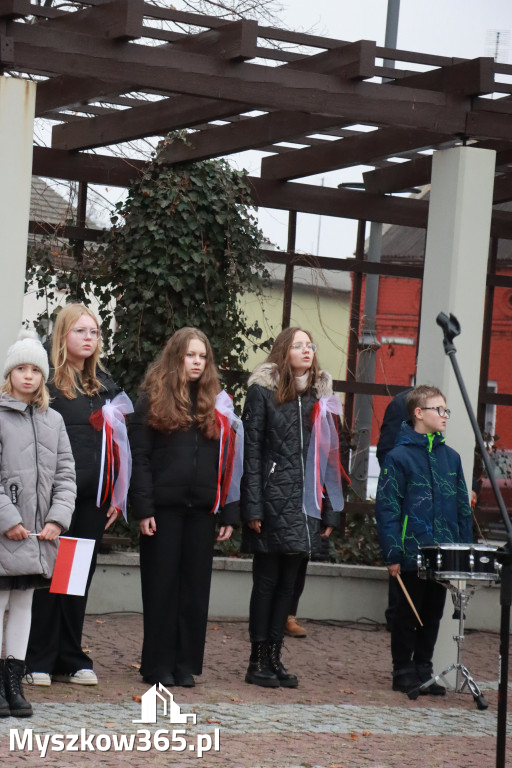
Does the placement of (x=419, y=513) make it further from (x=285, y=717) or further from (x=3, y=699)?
(x=3, y=699)

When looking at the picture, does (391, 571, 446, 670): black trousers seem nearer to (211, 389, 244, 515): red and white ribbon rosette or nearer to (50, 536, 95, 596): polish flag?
(211, 389, 244, 515): red and white ribbon rosette

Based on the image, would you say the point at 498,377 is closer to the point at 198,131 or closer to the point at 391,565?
the point at 198,131

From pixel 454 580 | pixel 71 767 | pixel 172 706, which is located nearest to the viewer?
pixel 71 767

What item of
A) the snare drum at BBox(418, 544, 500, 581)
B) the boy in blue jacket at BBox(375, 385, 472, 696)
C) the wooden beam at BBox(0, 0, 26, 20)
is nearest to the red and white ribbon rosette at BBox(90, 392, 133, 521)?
the boy in blue jacket at BBox(375, 385, 472, 696)

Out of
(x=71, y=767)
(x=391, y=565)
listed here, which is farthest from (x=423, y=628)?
(x=71, y=767)

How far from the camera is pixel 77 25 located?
286 inches

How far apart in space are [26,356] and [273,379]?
1700 millimetres

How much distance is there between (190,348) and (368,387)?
4.02 meters

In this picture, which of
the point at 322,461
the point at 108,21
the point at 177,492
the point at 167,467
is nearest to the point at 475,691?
the point at 322,461

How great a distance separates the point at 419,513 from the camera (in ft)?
24.9

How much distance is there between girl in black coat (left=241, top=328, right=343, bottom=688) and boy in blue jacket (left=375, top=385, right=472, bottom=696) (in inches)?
14.2

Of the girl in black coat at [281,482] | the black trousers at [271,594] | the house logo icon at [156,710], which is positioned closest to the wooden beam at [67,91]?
the girl in black coat at [281,482]

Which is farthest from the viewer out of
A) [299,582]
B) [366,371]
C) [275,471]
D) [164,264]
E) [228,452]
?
[366,371]

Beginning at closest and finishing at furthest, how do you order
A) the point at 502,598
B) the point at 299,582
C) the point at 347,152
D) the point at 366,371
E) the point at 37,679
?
the point at 502,598 → the point at 37,679 → the point at 299,582 → the point at 347,152 → the point at 366,371
